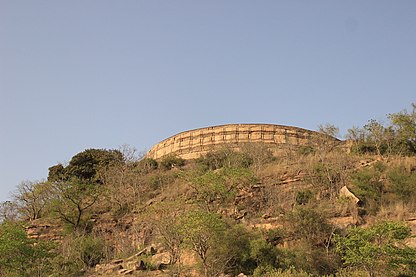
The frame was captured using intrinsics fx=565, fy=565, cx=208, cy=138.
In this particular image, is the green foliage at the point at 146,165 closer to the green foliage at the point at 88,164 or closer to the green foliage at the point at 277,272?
the green foliage at the point at 88,164

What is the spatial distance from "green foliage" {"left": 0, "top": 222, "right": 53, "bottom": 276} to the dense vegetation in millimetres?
36

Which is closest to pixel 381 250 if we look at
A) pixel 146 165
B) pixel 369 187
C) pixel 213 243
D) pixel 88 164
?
pixel 213 243

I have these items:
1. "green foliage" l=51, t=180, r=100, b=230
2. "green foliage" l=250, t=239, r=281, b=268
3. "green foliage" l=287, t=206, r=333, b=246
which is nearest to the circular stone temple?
"green foliage" l=51, t=180, r=100, b=230

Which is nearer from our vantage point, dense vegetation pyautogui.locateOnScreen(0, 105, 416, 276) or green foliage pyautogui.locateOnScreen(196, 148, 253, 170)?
dense vegetation pyautogui.locateOnScreen(0, 105, 416, 276)

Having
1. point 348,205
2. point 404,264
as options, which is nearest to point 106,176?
point 348,205

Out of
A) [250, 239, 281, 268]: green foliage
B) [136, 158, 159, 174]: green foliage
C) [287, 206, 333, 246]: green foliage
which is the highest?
[136, 158, 159, 174]: green foliage

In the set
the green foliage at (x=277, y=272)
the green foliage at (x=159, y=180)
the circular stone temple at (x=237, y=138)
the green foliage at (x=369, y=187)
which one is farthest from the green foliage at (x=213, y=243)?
the circular stone temple at (x=237, y=138)

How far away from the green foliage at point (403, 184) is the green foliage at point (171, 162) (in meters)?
16.2

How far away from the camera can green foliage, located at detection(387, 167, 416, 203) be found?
23.8 metres

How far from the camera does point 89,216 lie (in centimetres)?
2897

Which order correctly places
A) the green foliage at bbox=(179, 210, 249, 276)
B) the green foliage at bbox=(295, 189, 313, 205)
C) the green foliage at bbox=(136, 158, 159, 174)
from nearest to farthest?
the green foliage at bbox=(179, 210, 249, 276), the green foliage at bbox=(295, 189, 313, 205), the green foliage at bbox=(136, 158, 159, 174)

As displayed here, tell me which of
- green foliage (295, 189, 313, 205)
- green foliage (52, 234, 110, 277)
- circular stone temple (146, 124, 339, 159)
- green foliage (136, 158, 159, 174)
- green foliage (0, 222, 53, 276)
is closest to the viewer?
green foliage (0, 222, 53, 276)

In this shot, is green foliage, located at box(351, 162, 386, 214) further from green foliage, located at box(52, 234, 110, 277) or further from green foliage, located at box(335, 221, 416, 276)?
green foliage, located at box(52, 234, 110, 277)

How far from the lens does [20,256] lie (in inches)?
788
